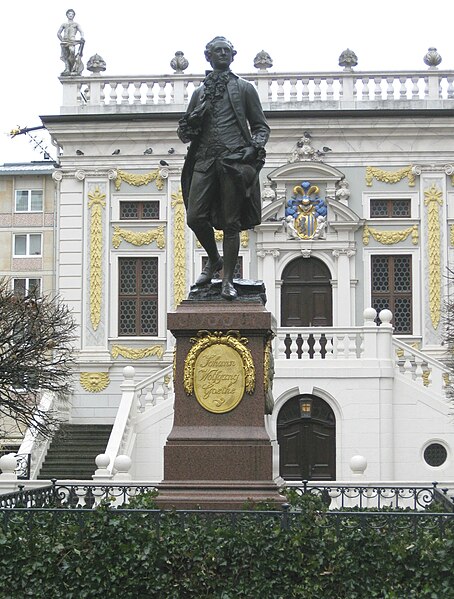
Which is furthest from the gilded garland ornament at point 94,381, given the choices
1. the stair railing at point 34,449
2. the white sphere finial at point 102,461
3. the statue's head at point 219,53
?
the statue's head at point 219,53

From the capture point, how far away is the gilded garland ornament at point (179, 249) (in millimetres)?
31703

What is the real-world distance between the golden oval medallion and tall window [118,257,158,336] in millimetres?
20621

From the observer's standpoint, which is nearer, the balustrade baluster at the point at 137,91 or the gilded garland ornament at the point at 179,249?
the gilded garland ornament at the point at 179,249

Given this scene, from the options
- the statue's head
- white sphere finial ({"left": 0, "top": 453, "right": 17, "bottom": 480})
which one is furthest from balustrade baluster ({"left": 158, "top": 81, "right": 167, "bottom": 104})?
the statue's head

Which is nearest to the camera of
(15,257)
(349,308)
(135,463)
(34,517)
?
(34,517)

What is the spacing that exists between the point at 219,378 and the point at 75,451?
57.3 ft

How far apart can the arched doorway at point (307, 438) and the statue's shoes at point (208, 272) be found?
14422 mm

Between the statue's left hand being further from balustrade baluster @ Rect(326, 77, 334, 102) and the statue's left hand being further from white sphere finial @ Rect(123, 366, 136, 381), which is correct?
balustrade baluster @ Rect(326, 77, 334, 102)

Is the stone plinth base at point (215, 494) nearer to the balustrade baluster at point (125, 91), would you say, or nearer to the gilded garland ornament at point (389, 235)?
the gilded garland ornament at point (389, 235)

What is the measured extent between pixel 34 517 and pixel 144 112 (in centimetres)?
2301

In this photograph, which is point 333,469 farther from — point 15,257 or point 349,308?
point 15,257

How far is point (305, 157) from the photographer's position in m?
31.7

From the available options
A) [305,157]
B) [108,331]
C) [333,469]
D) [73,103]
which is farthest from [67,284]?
[333,469]

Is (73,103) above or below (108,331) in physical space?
above
